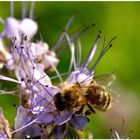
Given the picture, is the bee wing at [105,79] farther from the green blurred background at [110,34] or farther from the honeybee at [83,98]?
the green blurred background at [110,34]

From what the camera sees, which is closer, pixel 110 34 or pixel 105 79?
pixel 105 79

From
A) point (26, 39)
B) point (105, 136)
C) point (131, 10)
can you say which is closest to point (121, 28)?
point (131, 10)

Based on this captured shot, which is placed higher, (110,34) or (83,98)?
(110,34)

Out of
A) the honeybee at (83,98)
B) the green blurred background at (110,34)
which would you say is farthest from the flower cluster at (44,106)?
the green blurred background at (110,34)

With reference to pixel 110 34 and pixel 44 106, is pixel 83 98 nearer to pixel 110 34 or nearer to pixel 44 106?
pixel 44 106

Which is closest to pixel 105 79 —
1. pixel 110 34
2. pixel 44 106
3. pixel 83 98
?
pixel 83 98

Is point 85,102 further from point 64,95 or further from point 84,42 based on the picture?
point 84,42
